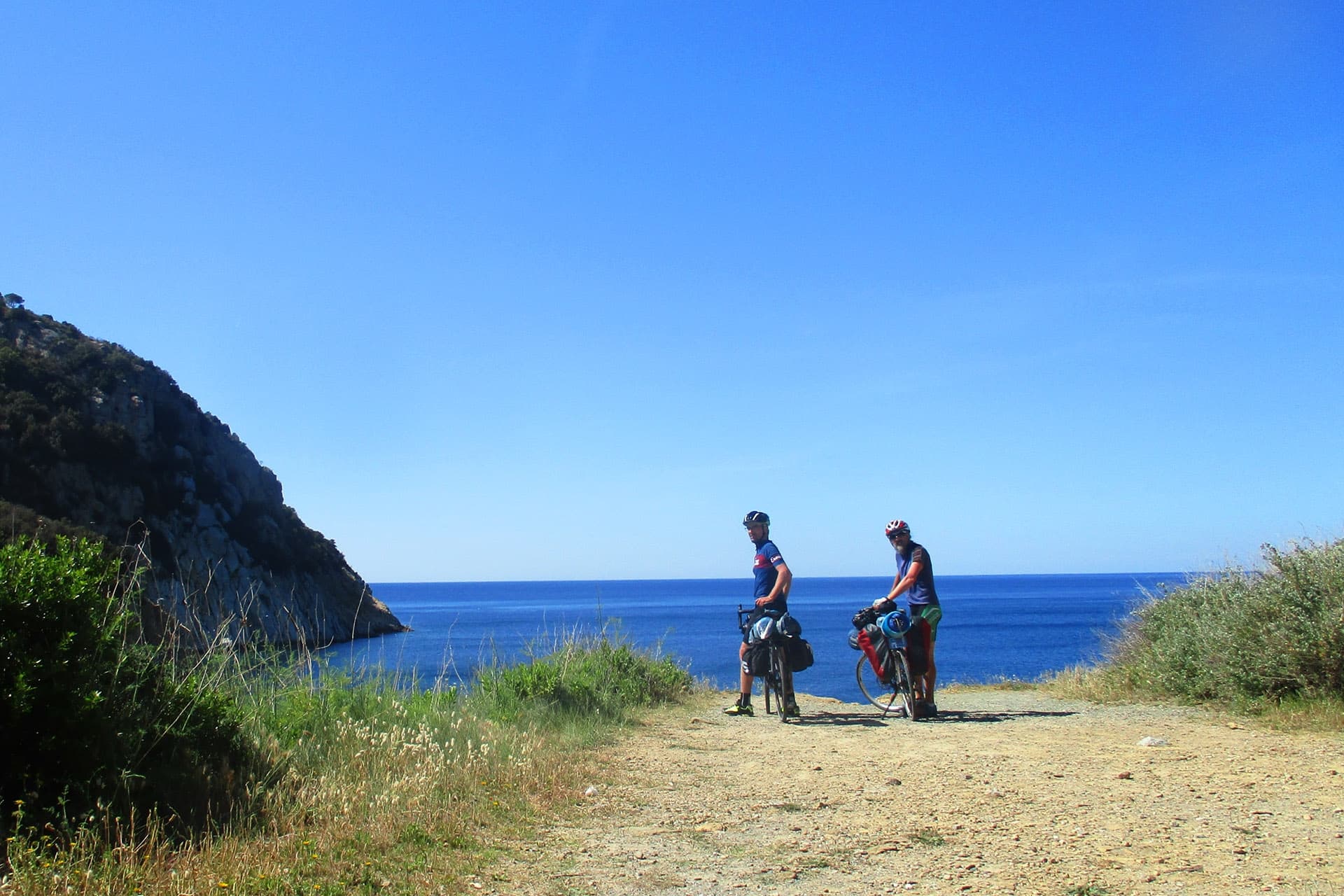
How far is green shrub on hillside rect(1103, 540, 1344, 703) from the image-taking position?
8.37m

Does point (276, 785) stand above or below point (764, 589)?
below

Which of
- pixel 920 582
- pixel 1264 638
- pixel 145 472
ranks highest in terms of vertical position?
pixel 145 472

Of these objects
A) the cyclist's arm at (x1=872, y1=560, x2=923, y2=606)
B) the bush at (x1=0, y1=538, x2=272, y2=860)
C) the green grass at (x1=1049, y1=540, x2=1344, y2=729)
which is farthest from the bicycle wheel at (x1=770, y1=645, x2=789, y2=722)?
the bush at (x1=0, y1=538, x2=272, y2=860)

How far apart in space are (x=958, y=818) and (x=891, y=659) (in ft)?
16.3

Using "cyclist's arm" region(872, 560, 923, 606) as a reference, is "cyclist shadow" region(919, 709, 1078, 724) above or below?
below

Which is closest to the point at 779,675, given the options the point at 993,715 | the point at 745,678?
the point at 745,678

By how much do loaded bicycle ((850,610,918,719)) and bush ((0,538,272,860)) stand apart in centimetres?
643

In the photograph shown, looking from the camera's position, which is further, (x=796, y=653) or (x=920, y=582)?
(x=796, y=653)

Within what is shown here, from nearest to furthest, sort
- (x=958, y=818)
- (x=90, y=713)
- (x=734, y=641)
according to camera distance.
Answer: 1. (x=90, y=713)
2. (x=958, y=818)
3. (x=734, y=641)

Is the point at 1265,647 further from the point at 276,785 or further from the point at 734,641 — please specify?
the point at 734,641

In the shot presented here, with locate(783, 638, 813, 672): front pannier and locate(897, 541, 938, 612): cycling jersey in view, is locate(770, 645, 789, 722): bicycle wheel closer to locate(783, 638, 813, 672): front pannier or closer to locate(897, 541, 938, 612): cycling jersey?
locate(783, 638, 813, 672): front pannier

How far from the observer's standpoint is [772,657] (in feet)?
33.2

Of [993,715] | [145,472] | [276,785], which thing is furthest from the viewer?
[145,472]

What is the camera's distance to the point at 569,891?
3.98m
